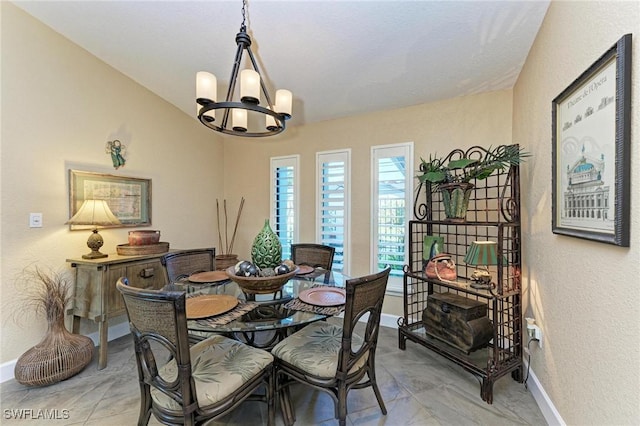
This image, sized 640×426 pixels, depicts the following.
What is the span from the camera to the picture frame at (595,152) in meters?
1.08

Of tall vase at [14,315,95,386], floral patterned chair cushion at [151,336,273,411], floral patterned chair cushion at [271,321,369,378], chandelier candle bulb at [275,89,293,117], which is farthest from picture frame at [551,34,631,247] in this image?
tall vase at [14,315,95,386]

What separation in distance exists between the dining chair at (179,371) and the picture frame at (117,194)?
5.91ft

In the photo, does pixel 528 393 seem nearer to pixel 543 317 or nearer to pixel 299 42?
pixel 543 317

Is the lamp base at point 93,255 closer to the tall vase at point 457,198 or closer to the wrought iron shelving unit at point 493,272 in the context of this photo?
the wrought iron shelving unit at point 493,272

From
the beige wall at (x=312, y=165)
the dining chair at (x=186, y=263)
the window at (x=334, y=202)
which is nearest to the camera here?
the beige wall at (x=312, y=165)

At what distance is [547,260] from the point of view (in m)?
1.82

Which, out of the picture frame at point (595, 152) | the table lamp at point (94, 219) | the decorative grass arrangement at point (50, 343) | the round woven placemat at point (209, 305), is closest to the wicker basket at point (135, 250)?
the table lamp at point (94, 219)

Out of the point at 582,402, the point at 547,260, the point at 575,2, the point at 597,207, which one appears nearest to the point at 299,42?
the point at 575,2

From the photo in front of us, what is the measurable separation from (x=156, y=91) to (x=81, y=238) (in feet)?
6.02

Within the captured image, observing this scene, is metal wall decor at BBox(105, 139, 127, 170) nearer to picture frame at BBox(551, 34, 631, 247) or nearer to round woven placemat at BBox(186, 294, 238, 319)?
round woven placemat at BBox(186, 294, 238, 319)

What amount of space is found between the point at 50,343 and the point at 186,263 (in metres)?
1.16

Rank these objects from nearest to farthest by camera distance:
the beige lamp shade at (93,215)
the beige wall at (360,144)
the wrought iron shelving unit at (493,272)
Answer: the wrought iron shelving unit at (493,272)
the beige lamp shade at (93,215)
the beige wall at (360,144)

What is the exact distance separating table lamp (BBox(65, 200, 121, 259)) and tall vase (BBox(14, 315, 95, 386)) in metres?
0.60

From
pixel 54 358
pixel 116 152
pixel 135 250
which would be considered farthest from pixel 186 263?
pixel 116 152
